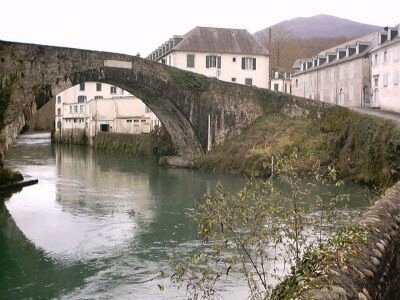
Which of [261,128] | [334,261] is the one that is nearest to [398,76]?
[261,128]

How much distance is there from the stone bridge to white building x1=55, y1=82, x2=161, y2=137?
1220 centimetres

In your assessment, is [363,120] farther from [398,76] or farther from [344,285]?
[344,285]

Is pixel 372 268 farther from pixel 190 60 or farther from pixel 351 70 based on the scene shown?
pixel 190 60

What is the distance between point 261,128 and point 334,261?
2360 centimetres

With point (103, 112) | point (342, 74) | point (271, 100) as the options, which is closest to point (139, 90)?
point (271, 100)

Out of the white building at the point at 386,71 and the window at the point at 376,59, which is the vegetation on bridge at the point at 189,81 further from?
the window at the point at 376,59

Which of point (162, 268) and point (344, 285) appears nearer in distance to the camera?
point (344, 285)

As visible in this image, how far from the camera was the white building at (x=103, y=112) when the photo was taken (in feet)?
152

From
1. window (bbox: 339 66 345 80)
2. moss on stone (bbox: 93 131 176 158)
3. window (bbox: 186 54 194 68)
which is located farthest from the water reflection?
window (bbox: 339 66 345 80)

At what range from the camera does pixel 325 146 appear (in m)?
23.2

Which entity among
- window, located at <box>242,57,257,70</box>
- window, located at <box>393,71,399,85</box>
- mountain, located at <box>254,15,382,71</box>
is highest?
mountain, located at <box>254,15,382,71</box>

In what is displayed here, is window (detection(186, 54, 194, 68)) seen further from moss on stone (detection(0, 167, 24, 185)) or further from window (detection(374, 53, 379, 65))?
moss on stone (detection(0, 167, 24, 185))

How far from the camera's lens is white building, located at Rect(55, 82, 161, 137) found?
46.4 meters

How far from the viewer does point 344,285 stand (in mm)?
3463
